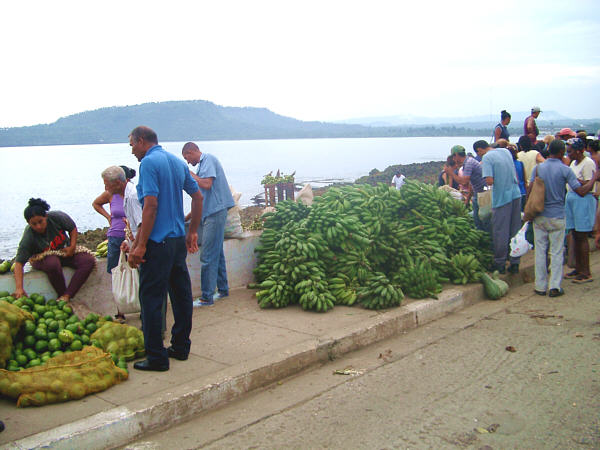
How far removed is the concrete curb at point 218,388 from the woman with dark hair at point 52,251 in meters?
2.57

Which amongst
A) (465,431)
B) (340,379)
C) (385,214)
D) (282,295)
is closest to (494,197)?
(385,214)

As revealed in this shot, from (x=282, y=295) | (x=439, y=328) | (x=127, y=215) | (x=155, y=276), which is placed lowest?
(x=439, y=328)

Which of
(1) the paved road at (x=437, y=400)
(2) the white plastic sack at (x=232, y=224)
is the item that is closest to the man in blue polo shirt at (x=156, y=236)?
(1) the paved road at (x=437, y=400)

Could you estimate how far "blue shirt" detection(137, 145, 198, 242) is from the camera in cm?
464

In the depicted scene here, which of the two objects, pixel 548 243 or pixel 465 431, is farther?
A: pixel 548 243

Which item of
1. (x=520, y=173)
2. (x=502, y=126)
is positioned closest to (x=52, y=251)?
(x=520, y=173)

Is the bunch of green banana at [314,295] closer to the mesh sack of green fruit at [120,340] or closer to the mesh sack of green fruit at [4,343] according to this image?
the mesh sack of green fruit at [120,340]

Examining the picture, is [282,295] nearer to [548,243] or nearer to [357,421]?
[357,421]

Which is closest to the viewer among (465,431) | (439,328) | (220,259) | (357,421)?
(465,431)

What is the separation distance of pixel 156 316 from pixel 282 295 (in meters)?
2.41

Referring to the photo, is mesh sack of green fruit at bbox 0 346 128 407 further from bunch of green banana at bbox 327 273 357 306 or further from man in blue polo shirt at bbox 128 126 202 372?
bunch of green banana at bbox 327 273 357 306

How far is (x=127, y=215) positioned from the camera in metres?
5.88

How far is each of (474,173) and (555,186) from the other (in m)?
2.02

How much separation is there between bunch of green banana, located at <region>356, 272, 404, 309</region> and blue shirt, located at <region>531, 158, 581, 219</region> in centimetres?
247
